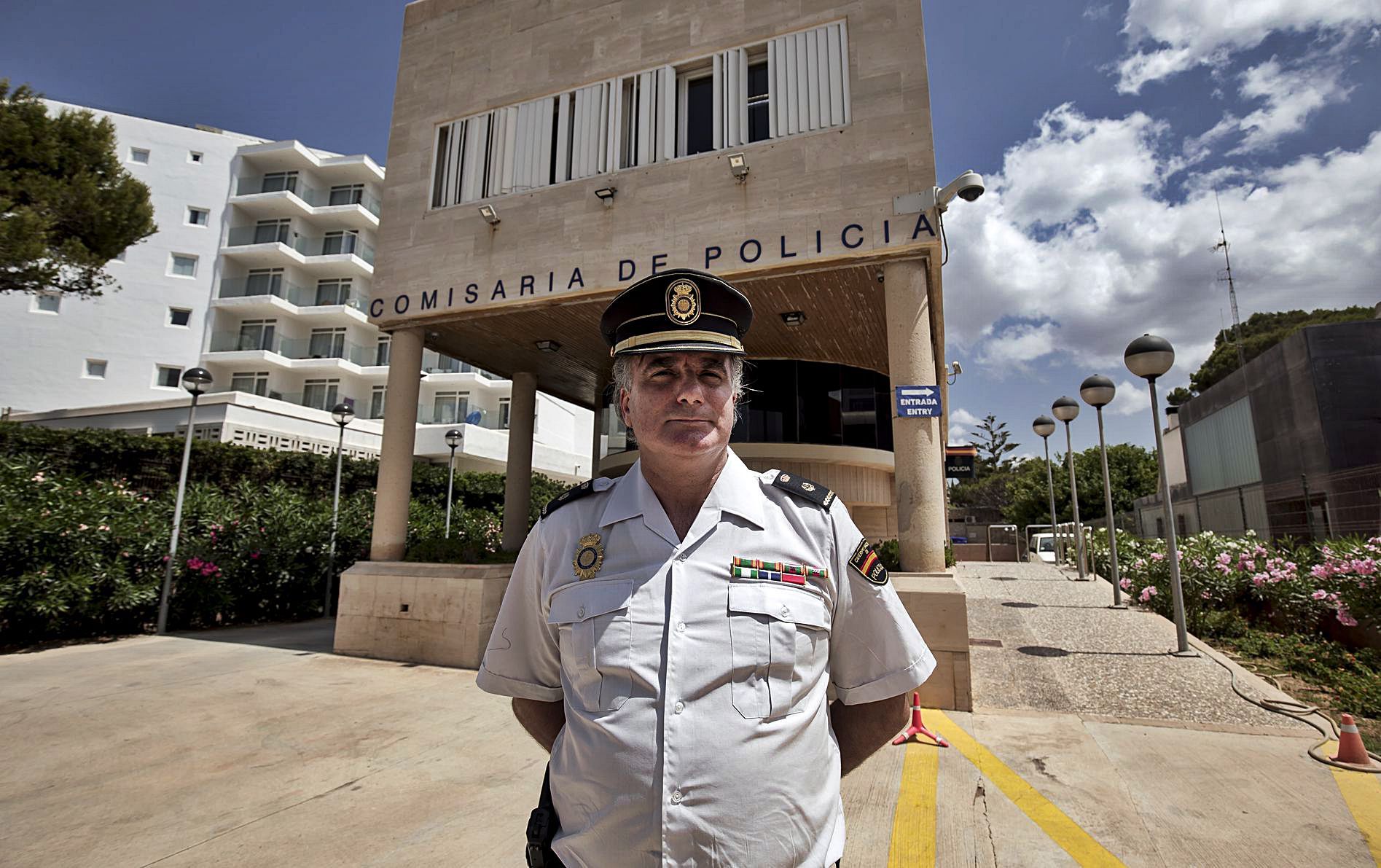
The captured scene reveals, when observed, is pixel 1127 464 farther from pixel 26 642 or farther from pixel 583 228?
pixel 26 642

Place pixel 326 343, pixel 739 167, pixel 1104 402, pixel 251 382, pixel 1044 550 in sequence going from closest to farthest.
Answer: pixel 739 167
pixel 1104 402
pixel 1044 550
pixel 251 382
pixel 326 343

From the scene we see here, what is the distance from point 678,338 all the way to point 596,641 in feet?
2.74

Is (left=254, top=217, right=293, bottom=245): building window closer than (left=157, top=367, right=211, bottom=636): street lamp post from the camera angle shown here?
No

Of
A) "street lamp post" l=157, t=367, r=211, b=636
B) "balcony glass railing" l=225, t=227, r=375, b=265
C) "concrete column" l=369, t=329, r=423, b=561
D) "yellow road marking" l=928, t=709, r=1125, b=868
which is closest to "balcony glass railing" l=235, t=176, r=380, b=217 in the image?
"balcony glass railing" l=225, t=227, r=375, b=265

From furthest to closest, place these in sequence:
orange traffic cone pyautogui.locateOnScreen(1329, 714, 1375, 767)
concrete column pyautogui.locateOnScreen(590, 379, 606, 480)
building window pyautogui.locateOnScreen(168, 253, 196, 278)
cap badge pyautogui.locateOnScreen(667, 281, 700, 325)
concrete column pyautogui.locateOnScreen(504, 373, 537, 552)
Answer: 1. building window pyautogui.locateOnScreen(168, 253, 196, 278)
2. concrete column pyautogui.locateOnScreen(590, 379, 606, 480)
3. concrete column pyautogui.locateOnScreen(504, 373, 537, 552)
4. orange traffic cone pyautogui.locateOnScreen(1329, 714, 1375, 767)
5. cap badge pyautogui.locateOnScreen(667, 281, 700, 325)

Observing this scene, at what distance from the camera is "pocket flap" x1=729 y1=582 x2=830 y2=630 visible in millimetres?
1520

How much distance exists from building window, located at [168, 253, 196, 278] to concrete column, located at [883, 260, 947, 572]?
40.4 meters

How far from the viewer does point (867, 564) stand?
1716 mm

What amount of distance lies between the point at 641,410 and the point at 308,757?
14.6 feet

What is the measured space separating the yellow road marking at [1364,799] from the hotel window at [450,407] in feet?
109

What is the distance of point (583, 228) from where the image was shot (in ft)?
26.3

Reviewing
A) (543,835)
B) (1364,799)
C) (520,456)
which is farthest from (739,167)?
(520,456)

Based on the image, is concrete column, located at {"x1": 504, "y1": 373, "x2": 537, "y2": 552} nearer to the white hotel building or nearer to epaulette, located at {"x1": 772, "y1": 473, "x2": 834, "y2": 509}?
epaulette, located at {"x1": 772, "y1": 473, "x2": 834, "y2": 509}

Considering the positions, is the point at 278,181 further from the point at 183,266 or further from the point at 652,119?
the point at 652,119
